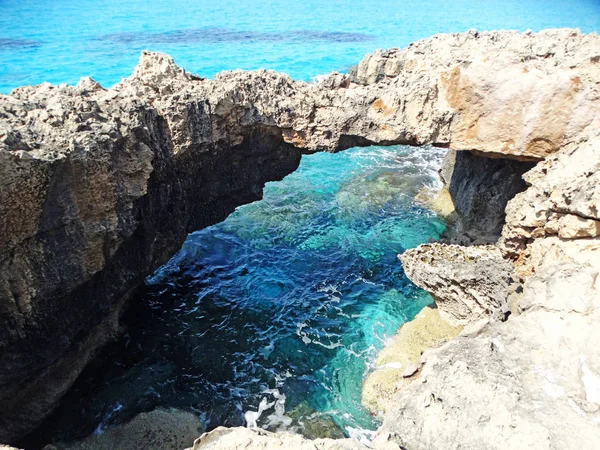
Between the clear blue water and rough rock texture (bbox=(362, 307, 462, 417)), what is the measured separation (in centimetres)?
1860

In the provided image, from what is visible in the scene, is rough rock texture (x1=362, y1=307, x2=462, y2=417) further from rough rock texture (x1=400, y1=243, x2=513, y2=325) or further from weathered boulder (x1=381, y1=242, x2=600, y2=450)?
weathered boulder (x1=381, y1=242, x2=600, y2=450)

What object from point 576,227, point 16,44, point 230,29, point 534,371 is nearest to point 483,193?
point 576,227

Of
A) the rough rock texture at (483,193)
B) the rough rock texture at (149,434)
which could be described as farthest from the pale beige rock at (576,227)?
the rough rock texture at (149,434)

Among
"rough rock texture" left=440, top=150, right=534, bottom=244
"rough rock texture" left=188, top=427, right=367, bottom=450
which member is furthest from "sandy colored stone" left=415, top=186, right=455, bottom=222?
"rough rock texture" left=188, top=427, right=367, bottom=450

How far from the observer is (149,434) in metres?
6.94

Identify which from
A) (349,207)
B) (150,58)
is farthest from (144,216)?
(349,207)

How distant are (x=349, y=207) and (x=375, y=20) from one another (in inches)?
1095

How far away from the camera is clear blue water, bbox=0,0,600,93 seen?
24047 millimetres

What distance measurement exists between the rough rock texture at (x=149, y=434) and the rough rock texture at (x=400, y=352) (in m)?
2.95

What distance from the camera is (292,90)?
7.72 metres

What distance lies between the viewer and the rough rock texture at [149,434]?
6.80m

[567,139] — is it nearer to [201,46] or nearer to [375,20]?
[201,46]

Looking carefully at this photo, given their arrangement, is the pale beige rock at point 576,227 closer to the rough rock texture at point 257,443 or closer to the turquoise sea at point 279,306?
the rough rock texture at point 257,443

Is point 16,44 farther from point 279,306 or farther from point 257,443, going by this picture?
point 257,443
